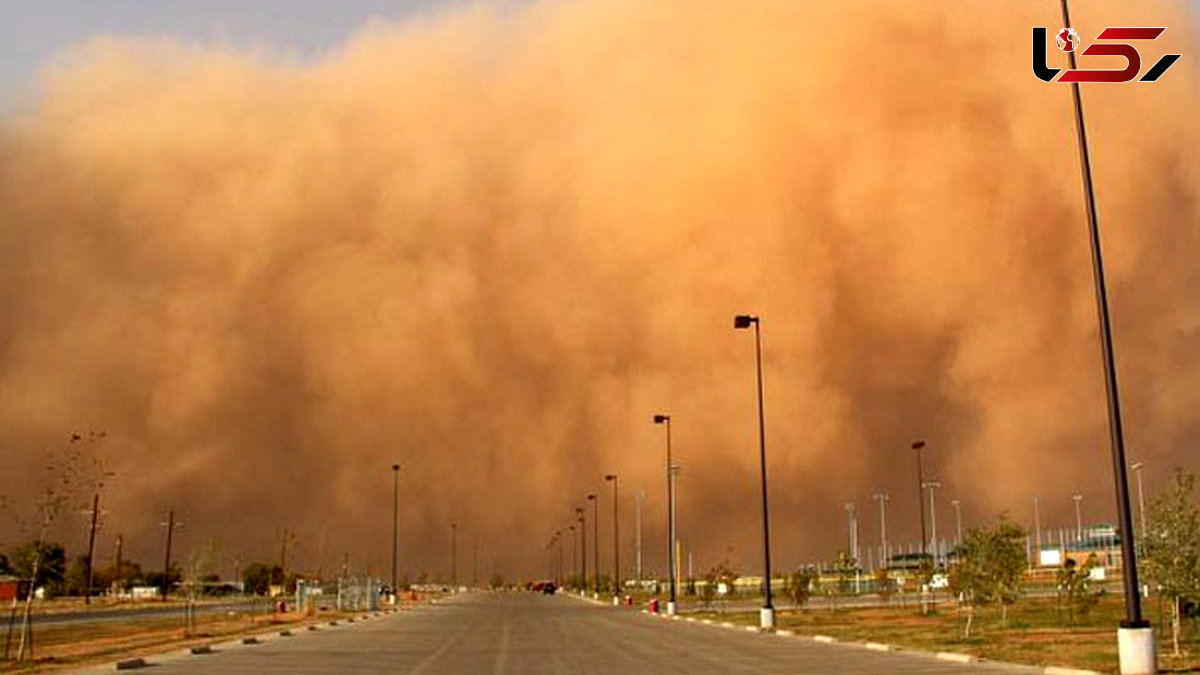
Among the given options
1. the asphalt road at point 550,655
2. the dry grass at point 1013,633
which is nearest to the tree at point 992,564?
the dry grass at point 1013,633

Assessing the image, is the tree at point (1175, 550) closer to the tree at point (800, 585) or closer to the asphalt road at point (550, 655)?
the asphalt road at point (550, 655)

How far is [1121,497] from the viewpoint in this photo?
1609cm

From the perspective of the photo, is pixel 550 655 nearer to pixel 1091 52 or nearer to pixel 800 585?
pixel 1091 52

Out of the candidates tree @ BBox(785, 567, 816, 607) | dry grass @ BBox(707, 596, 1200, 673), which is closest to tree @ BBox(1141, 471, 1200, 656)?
dry grass @ BBox(707, 596, 1200, 673)

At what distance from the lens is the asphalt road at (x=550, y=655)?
59.5 ft

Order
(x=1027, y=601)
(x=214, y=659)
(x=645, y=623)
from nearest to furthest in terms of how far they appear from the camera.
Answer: (x=214, y=659) → (x=645, y=623) → (x=1027, y=601)

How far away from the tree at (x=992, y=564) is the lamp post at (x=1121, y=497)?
41.2 ft

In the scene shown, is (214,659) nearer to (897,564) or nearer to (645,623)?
(645,623)

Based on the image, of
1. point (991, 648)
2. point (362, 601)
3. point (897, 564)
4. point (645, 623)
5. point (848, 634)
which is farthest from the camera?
point (897, 564)

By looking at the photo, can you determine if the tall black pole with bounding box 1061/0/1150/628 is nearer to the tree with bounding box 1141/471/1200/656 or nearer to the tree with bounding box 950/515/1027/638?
the tree with bounding box 1141/471/1200/656

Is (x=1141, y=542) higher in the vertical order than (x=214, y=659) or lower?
higher

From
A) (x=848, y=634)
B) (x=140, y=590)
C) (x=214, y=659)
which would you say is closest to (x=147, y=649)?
(x=214, y=659)

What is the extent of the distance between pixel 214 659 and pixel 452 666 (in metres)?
5.23

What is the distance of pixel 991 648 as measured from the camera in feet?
74.5
